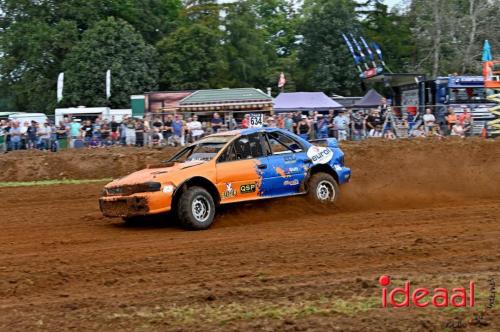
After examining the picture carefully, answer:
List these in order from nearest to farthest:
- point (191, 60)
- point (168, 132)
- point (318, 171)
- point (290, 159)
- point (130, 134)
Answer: point (290, 159)
point (318, 171)
point (168, 132)
point (130, 134)
point (191, 60)

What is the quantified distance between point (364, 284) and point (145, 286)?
2.06 meters

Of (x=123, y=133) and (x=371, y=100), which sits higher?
(x=371, y=100)

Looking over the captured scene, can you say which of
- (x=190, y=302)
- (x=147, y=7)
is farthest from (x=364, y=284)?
(x=147, y=7)

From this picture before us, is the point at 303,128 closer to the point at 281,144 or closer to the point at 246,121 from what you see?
the point at 246,121

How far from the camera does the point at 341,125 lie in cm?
2231

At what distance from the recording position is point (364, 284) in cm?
657

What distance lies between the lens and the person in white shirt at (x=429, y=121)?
74.7ft

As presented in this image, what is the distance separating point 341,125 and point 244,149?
38.3ft

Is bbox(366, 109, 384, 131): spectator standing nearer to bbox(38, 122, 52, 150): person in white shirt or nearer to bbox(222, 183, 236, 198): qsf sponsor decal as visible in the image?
bbox(38, 122, 52, 150): person in white shirt

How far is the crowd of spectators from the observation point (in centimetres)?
2141

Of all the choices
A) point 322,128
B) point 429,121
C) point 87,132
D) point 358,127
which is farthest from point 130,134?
point 429,121

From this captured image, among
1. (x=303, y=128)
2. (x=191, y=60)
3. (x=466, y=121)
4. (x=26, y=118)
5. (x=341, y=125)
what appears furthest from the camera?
(x=191, y=60)

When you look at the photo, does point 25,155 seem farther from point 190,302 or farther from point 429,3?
point 429,3

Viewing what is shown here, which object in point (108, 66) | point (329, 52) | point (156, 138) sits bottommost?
point (156, 138)
